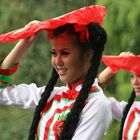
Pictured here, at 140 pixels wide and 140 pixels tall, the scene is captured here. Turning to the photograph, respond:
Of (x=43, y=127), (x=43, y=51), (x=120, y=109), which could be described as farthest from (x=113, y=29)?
(x=43, y=51)

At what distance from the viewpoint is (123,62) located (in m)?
3.53

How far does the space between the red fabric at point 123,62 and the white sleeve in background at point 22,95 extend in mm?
361

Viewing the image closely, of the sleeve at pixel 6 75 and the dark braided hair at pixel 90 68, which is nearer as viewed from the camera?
the dark braided hair at pixel 90 68

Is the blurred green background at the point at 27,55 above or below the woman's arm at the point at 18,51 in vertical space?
below

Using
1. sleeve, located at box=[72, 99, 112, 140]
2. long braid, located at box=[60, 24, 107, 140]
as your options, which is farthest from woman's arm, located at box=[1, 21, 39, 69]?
sleeve, located at box=[72, 99, 112, 140]

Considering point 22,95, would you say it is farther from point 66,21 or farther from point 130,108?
point 130,108

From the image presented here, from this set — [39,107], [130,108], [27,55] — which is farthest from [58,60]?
[27,55]

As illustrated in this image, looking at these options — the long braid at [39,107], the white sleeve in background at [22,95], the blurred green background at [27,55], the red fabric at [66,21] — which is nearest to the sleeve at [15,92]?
the white sleeve in background at [22,95]

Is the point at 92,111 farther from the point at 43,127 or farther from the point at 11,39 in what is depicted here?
the point at 11,39

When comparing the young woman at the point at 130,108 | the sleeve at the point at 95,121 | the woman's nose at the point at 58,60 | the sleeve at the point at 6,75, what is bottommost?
the young woman at the point at 130,108

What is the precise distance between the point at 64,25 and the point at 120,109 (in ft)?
2.81

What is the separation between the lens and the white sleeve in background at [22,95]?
139 inches

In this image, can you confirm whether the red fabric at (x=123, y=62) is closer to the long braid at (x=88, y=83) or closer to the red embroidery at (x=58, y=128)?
the long braid at (x=88, y=83)

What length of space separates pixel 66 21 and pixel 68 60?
7.0 inches
